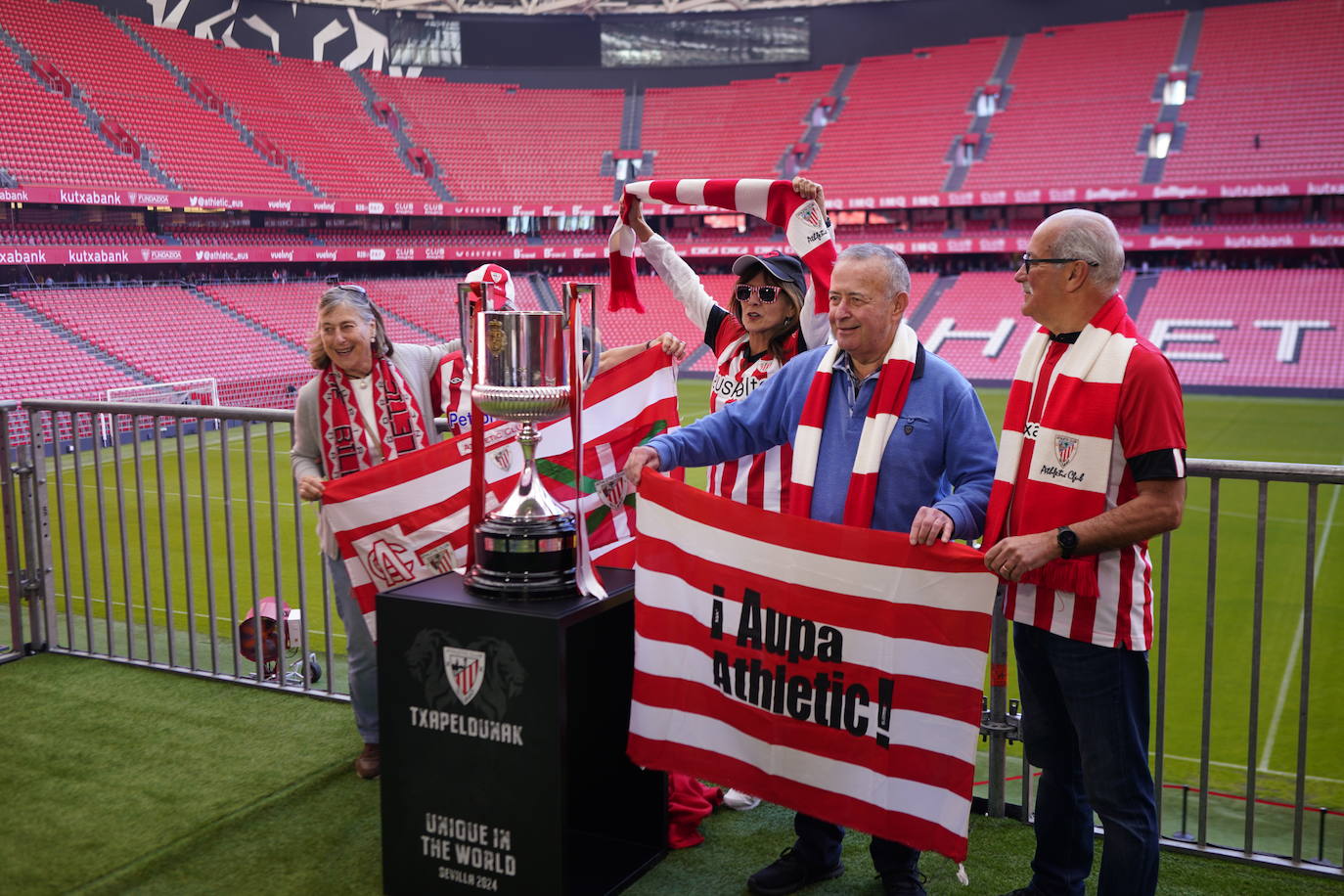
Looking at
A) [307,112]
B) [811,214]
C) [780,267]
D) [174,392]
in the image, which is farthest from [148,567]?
[307,112]

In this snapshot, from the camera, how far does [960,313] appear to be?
3181 cm

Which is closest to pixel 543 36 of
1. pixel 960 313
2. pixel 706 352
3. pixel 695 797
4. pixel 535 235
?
pixel 535 235

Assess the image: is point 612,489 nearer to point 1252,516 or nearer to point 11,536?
point 11,536

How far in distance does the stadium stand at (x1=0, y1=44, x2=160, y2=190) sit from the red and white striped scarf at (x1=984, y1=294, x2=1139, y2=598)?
89.9 feet

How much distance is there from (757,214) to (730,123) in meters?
39.0

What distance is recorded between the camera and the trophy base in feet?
10.2

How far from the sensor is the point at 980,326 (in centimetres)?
3083

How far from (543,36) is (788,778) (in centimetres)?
4319

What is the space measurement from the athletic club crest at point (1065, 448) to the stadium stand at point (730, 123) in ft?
121

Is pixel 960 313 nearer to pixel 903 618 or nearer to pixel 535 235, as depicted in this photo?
pixel 535 235

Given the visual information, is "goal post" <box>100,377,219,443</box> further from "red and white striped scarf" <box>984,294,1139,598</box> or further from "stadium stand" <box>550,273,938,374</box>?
"red and white striped scarf" <box>984,294,1139,598</box>

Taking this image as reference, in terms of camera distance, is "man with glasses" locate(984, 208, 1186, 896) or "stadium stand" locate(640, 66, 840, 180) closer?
"man with glasses" locate(984, 208, 1186, 896)

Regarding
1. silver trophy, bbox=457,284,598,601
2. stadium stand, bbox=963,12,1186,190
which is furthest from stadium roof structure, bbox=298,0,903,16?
silver trophy, bbox=457,284,598,601

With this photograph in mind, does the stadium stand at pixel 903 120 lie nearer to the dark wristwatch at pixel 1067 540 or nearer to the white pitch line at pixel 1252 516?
the white pitch line at pixel 1252 516
